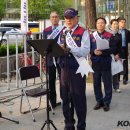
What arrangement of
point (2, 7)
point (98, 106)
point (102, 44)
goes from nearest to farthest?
point (102, 44)
point (98, 106)
point (2, 7)

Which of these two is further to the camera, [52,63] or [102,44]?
[52,63]

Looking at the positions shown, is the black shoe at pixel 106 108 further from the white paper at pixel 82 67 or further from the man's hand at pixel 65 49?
the man's hand at pixel 65 49

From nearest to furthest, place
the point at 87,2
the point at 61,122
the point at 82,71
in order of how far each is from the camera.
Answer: the point at 82,71
the point at 61,122
the point at 87,2

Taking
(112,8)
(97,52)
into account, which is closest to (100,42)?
(97,52)

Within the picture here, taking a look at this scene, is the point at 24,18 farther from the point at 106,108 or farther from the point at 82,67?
the point at 82,67

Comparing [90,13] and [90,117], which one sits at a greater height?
[90,13]

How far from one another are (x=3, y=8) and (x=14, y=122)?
55.2 m

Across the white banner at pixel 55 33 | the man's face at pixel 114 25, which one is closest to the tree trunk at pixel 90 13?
the man's face at pixel 114 25

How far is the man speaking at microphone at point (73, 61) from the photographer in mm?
6004

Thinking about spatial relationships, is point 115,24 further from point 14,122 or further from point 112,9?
point 112,9

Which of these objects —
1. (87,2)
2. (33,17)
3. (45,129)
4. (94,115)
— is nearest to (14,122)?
(45,129)

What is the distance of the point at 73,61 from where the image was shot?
6.10m

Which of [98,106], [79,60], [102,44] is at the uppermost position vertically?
[102,44]

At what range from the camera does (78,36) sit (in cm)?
608
